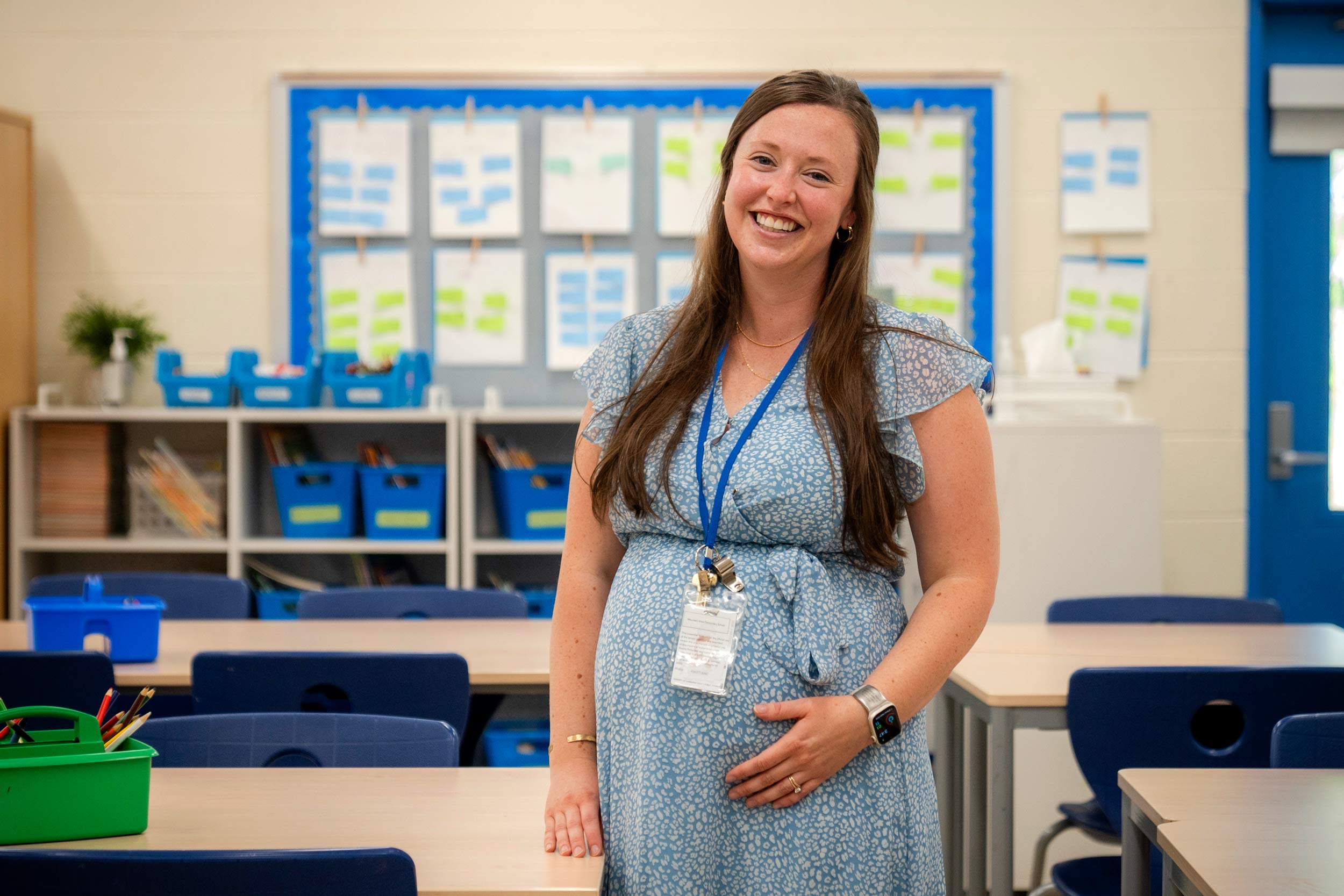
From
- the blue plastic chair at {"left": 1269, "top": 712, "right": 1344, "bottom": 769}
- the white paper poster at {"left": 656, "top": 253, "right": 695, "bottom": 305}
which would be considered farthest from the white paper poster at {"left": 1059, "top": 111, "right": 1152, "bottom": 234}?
the blue plastic chair at {"left": 1269, "top": 712, "right": 1344, "bottom": 769}

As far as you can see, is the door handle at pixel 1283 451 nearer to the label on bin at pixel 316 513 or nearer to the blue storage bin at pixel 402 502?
the blue storage bin at pixel 402 502

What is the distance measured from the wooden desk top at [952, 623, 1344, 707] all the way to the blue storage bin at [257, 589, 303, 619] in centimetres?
215

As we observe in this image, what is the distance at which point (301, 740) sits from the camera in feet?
5.71

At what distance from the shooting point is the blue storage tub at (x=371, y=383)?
376 centimetres

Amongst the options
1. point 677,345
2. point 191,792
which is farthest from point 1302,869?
point 191,792

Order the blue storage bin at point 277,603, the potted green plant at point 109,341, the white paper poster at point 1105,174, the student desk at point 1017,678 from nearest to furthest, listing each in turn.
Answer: the student desk at point 1017,678
the blue storage bin at point 277,603
the potted green plant at point 109,341
the white paper poster at point 1105,174

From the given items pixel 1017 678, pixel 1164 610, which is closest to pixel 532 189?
pixel 1164 610

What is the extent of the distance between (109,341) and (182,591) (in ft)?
3.98

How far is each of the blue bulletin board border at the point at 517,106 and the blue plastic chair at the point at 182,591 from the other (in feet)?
3.72

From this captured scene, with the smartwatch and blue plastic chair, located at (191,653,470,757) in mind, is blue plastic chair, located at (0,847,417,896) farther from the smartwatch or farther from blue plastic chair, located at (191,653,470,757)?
blue plastic chair, located at (191,653,470,757)

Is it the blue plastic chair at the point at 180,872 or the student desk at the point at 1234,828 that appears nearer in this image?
the blue plastic chair at the point at 180,872

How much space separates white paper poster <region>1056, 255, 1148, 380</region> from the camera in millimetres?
4043

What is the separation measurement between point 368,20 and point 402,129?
381mm

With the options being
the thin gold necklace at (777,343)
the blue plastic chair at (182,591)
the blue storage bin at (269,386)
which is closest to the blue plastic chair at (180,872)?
the thin gold necklace at (777,343)
